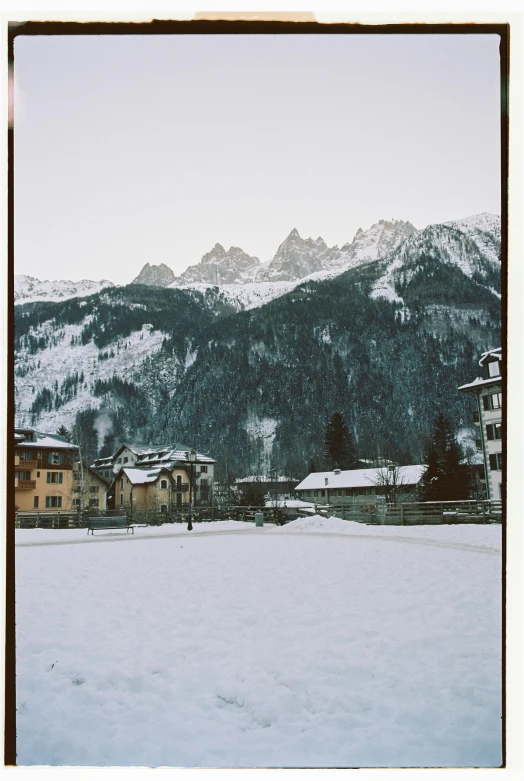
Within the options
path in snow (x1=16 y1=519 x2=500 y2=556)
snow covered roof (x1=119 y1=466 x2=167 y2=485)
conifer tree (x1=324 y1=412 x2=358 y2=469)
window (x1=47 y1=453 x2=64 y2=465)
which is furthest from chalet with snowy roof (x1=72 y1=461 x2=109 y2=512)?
conifer tree (x1=324 y1=412 x2=358 y2=469)


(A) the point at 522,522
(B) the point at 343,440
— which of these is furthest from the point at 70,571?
(B) the point at 343,440

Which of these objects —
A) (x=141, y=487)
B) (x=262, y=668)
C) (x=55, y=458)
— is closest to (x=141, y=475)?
(x=141, y=487)

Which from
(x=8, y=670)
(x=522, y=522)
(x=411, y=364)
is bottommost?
(x=8, y=670)

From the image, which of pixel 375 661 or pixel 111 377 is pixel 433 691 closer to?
pixel 375 661

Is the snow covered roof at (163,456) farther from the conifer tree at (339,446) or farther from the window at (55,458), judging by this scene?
the window at (55,458)

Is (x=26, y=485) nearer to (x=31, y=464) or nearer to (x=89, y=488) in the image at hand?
(x=31, y=464)

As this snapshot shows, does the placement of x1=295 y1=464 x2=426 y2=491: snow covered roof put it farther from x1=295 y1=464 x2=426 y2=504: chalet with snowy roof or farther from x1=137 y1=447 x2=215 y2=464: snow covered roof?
x1=137 y1=447 x2=215 y2=464: snow covered roof

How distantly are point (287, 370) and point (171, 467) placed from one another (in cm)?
3163

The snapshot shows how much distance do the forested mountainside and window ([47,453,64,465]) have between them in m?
19.0

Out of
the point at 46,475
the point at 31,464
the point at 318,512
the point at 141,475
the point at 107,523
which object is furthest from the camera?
the point at 141,475

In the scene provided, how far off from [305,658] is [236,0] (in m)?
3.84

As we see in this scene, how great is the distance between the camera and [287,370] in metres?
59.0

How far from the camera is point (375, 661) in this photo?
384 centimetres

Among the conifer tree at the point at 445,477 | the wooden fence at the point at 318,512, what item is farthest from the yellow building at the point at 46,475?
the conifer tree at the point at 445,477
